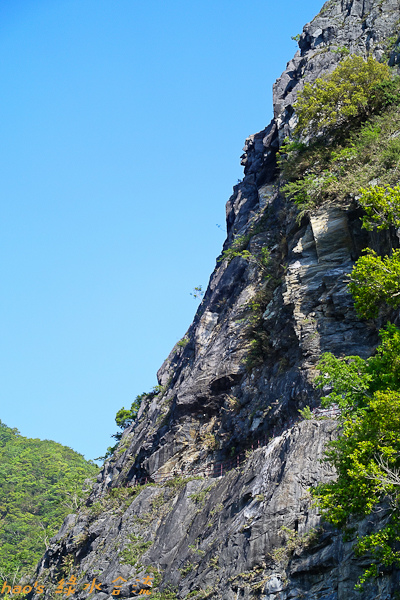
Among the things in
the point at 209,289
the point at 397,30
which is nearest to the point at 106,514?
the point at 209,289

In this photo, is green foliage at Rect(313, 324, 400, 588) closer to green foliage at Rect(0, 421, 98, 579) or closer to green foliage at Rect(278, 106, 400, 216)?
green foliage at Rect(278, 106, 400, 216)

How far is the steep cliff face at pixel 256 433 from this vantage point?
16.6m

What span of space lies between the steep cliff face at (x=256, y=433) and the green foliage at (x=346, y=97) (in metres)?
4.01

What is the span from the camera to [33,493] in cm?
8488

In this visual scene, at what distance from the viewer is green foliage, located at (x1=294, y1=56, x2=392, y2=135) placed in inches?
1103

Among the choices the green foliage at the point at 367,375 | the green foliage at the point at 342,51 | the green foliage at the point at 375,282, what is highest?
the green foliage at the point at 342,51

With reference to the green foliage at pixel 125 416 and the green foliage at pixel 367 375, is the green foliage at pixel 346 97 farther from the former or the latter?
the green foliage at pixel 125 416

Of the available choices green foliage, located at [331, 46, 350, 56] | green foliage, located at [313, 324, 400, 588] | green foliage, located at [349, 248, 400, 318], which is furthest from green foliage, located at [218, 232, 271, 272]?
green foliage, located at [313, 324, 400, 588]

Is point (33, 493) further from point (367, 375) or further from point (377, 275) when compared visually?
point (377, 275)

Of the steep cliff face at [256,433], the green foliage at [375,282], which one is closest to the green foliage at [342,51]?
the steep cliff face at [256,433]

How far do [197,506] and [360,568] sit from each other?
11327 mm

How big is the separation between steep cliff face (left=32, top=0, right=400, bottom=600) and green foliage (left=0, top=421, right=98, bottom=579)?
18.6m

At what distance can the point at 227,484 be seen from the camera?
867 inches

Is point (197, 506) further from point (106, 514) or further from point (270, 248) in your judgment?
point (270, 248)
